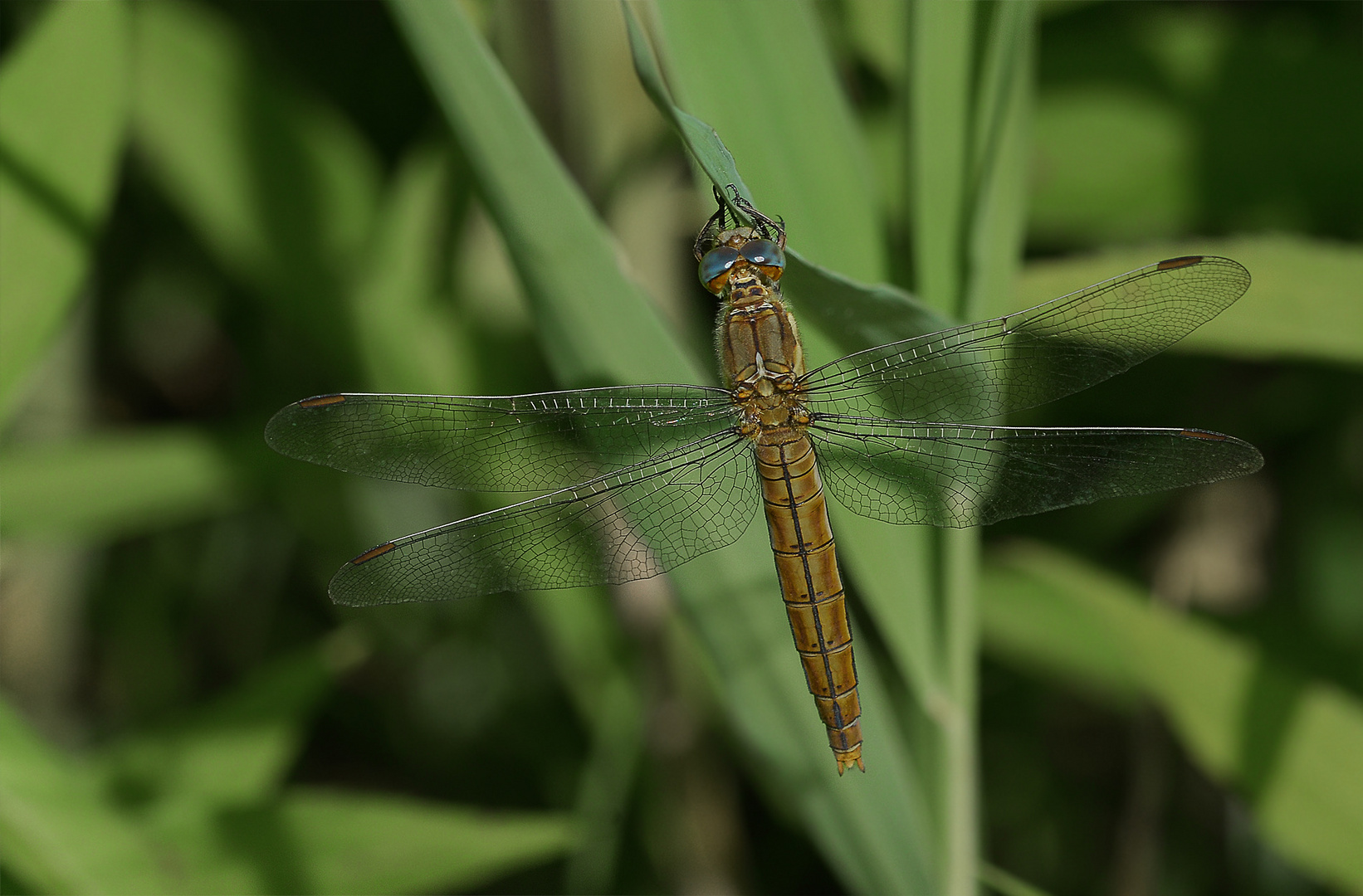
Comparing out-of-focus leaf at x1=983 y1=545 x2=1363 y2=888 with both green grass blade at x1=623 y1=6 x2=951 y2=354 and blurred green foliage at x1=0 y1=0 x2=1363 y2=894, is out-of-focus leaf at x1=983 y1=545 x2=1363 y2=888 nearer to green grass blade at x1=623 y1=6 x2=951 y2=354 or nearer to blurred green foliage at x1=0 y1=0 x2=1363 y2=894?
blurred green foliage at x1=0 y1=0 x2=1363 y2=894

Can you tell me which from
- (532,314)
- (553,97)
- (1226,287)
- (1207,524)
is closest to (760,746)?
(532,314)

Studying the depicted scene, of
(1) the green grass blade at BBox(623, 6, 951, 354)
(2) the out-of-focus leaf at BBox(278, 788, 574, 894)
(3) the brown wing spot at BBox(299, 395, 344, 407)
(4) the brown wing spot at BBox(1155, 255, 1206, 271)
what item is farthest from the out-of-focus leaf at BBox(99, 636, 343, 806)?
(4) the brown wing spot at BBox(1155, 255, 1206, 271)

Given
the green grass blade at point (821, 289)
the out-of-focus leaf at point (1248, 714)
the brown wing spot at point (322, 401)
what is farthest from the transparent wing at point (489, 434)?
the out-of-focus leaf at point (1248, 714)

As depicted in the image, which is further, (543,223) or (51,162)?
(51,162)

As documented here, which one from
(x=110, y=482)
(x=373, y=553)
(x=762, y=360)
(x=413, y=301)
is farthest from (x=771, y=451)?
(x=110, y=482)

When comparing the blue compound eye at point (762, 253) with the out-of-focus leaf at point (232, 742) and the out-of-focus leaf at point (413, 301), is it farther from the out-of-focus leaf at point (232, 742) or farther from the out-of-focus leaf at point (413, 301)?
the out-of-focus leaf at point (232, 742)

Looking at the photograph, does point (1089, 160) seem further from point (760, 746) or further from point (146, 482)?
point (146, 482)

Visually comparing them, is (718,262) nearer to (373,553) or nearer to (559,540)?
(559,540)
